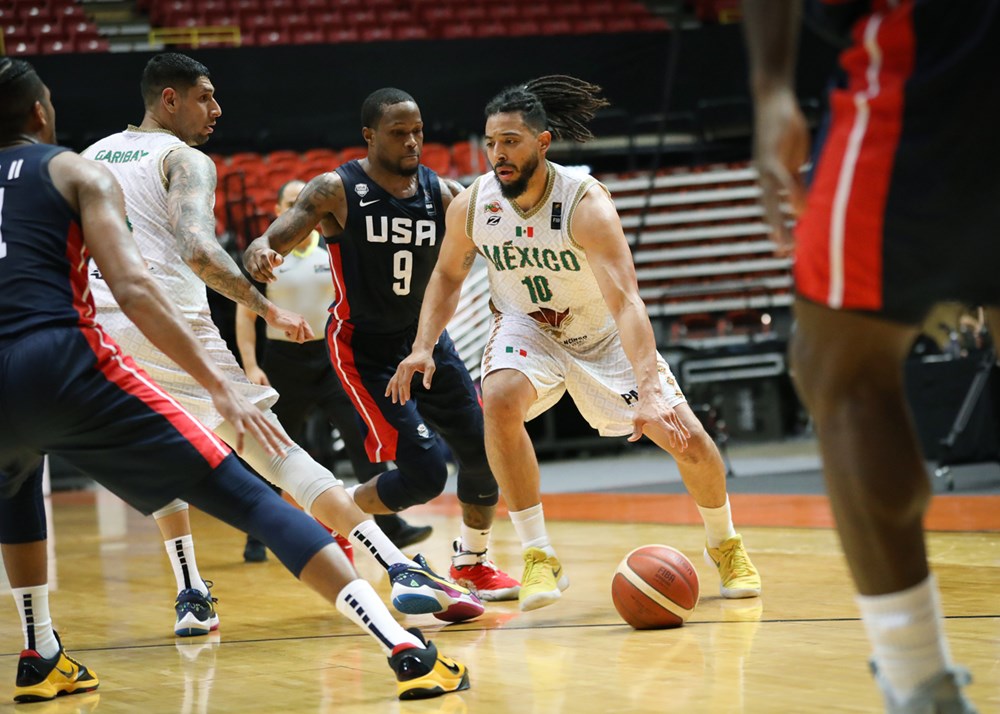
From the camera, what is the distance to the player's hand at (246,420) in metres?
2.82

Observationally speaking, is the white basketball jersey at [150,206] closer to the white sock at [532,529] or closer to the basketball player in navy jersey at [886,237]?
the white sock at [532,529]

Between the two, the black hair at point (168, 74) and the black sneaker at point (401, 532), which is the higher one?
the black hair at point (168, 74)

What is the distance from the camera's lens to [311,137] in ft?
50.9

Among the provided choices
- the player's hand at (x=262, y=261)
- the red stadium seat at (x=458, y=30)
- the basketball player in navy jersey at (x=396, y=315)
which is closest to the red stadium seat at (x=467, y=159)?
the red stadium seat at (x=458, y=30)

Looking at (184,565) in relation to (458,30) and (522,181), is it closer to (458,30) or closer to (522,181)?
(522,181)

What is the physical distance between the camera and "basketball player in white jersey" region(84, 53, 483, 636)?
13.4ft

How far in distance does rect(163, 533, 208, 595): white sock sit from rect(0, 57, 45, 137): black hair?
1986 millimetres

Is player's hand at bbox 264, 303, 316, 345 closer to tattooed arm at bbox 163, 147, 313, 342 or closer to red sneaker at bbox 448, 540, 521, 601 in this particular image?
tattooed arm at bbox 163, 147, 313, 342

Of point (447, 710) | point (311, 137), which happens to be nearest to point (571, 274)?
point (447, 710)

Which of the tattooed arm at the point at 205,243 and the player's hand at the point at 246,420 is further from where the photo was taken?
the tattooed arm at the point at 205,243

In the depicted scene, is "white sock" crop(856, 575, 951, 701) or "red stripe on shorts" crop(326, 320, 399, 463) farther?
"red stripe on shorts" crop(326, 320, 399, 463)

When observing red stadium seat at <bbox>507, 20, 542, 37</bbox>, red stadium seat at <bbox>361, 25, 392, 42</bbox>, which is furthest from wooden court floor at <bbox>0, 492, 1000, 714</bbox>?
red stadium seat at <bbox>507, 20, 542, 37</bbox>

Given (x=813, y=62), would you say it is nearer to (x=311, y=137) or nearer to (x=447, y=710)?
(x=311, y=137)

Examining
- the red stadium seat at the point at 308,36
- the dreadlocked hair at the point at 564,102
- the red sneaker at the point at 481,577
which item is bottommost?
the red sneaker at the point at 481,577
